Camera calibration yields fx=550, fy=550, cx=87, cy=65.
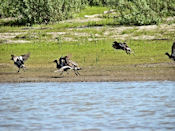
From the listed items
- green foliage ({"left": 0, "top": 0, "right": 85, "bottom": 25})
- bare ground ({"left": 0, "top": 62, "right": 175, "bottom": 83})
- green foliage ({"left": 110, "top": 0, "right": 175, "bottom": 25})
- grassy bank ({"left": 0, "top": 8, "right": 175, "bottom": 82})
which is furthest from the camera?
green foliage ({"left": 0, "top": 0, "right": 85, "bottom": 25})

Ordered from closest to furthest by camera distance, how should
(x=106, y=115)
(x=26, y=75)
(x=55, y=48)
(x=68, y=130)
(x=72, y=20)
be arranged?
(x=68, y=130)
(x=106, y=115)
(x=26, y=75)
(x=55, y=48)
(x=72, y=20)

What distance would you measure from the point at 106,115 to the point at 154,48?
14.7m

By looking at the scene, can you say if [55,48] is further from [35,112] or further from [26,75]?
[35,112]

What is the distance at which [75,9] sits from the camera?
139ft

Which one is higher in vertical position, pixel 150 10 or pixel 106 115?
pixel 150 10

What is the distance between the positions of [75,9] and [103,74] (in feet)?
72.0

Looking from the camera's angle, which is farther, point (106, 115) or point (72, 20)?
point (72, 20)

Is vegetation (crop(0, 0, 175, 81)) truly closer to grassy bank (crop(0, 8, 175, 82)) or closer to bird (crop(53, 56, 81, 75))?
grassy bank (crop(0, 8, 175, 82))

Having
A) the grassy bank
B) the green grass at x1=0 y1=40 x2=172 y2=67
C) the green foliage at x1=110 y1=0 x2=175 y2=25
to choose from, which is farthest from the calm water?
the green foliage at x1=110 y1=0 x2=175 y2=25

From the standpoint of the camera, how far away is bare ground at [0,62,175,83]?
1986 centimetres

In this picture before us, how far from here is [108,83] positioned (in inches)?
748

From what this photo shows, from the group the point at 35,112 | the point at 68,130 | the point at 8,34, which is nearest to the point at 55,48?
the point at 8,34

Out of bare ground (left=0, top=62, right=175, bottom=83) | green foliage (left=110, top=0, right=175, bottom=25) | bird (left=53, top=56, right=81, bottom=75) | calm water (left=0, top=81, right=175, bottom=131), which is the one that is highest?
green foliage (left=110, top=0, right=175, bottom=25)

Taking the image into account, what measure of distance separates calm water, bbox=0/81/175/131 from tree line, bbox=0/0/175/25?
52.6 ft
